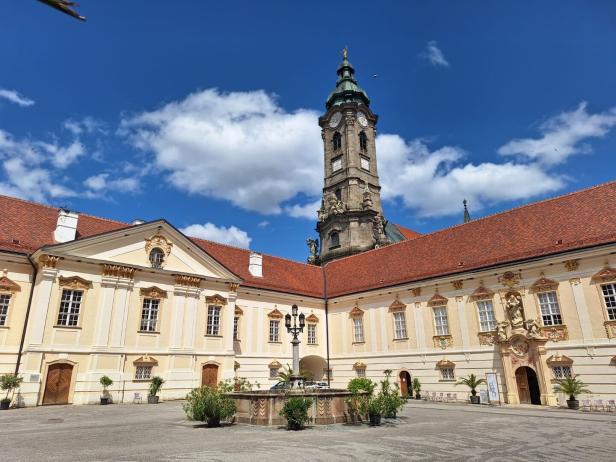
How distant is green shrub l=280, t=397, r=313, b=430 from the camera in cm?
1262

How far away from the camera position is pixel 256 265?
107 ft

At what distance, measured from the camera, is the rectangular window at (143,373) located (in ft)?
76.4

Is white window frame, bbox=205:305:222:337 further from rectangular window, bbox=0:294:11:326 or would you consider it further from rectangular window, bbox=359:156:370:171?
rectangular window, bbox=359:156:370:171

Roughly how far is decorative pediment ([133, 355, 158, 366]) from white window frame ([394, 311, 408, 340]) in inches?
593

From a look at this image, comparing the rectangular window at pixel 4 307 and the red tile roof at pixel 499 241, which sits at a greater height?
the red tile roof at pixel 499 241

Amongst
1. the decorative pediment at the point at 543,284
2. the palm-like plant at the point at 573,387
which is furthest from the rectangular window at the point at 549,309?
the palm-like plant at the point at 573,387

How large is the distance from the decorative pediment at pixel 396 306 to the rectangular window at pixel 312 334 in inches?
262

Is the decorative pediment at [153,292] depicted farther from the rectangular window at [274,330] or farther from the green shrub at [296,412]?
the green shrub at [296,412]

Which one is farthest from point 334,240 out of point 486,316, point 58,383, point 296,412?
point 296,412

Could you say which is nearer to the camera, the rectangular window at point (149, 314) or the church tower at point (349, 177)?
the rectangular window at point (149, 314)

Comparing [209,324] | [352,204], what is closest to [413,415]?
[209,324]

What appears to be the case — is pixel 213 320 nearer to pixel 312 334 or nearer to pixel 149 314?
pixel 149 314

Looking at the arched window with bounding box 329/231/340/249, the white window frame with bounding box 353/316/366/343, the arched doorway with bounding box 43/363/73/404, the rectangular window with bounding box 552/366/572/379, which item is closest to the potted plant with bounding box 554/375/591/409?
the rectangular window with bounding box 552/366/572/379

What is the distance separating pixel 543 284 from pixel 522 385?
534cm
